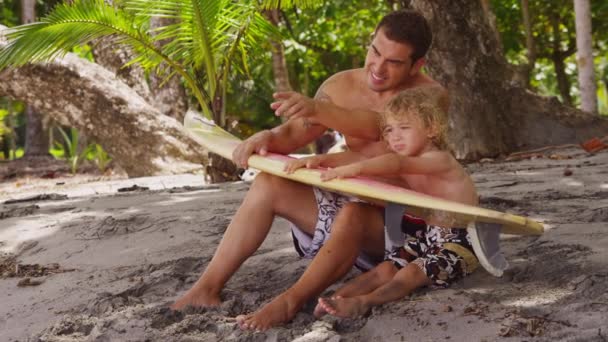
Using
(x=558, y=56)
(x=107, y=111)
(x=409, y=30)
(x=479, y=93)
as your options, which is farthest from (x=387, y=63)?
(x=558, y=56)

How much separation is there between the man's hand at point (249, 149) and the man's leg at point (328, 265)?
0.38 metres

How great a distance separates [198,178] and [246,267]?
4.35 m

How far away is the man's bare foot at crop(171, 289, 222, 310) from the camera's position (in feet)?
8.45

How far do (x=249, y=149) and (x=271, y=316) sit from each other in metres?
0.63

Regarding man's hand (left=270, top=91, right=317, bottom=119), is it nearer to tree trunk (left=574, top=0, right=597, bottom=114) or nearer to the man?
the man

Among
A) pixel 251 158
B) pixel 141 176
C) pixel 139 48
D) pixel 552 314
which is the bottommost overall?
pixel 141 176

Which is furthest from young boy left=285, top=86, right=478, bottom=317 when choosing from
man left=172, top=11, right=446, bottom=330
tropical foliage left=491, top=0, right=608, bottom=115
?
tropical foliage left=491, top=0, right=608, bottom=115

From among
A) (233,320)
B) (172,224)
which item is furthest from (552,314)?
(172,224)

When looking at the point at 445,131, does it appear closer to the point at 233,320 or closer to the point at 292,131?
the point at 292,131

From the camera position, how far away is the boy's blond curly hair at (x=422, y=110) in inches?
97.7

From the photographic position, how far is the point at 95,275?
3209mm

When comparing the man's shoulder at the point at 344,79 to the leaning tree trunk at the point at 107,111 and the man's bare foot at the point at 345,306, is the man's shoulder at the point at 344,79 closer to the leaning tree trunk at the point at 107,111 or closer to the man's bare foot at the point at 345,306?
the man's bare foot at the point at 345,306

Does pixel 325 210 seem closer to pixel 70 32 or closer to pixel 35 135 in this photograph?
pixel 70 32

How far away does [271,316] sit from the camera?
91.8 inches
